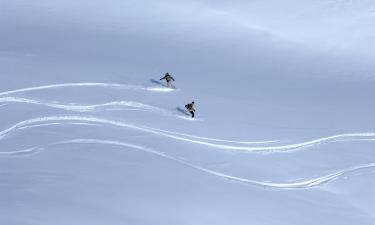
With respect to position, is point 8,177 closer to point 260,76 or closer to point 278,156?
point 278,156

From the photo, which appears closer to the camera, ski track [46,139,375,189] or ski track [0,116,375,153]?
ski track [46,139,375,189]

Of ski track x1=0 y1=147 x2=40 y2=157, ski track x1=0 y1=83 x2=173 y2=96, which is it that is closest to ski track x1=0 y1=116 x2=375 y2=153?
ski track x1=0 y1=147 x2=40 y2=157

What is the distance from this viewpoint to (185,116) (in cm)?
2348

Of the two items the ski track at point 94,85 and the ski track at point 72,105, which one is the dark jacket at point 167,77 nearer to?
the ski track at point 94,85

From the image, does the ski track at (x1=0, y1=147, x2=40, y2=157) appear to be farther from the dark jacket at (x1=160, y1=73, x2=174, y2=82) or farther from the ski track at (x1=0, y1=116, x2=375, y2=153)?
the dark jacket at (x1=160, y1=73, x2=174, y2=82)

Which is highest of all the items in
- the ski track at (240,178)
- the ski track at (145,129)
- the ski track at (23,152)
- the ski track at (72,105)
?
the ski track at (72,105)

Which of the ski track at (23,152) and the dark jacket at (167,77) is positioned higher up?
the dark jacket at (167,77)

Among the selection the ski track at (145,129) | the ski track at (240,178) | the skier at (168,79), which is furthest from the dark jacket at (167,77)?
the ski track at (240,178)

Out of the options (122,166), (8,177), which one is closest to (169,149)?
(122,166)

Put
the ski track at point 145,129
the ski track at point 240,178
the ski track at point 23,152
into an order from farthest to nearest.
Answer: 1. the ski track at point 145,129
2. the ski track at point 240,178
3. the ski track at point 23,152

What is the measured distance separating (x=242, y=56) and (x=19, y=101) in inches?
500

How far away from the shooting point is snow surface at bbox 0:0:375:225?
17.4 m

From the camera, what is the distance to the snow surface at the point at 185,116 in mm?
17391

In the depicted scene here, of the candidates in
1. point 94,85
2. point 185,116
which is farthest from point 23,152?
point 185,116
